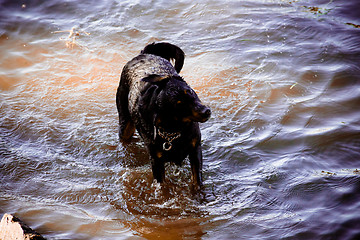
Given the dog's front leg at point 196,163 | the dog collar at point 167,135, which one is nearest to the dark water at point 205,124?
the dog's front leg at point 196,163

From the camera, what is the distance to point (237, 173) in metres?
5.18

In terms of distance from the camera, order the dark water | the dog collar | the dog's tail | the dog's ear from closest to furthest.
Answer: the dog's ear, the dog collar, the dark water, the dog's tail

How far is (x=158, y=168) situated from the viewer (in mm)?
4766

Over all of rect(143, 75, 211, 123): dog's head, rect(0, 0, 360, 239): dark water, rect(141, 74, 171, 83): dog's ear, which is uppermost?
rect(141, 74, 171, 83): dog's ear

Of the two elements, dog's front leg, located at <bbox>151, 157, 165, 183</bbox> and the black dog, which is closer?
the black dog

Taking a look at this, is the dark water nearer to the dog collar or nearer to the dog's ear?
the dog collar

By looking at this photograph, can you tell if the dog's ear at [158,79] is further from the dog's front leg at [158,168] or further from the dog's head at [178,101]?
the dog's front leg at [158,168]

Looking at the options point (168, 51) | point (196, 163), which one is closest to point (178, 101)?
point (196, 163)

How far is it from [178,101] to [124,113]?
1802mm

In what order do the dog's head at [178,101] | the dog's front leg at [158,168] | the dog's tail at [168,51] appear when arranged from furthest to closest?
the dog's tail at [168,51]
the dog's front leg at [158,168]
the dog's head at [178,101]

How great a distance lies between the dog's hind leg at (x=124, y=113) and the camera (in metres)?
5.42

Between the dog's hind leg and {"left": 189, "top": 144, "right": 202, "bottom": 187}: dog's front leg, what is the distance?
1338 millimetres

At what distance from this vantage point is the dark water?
14.7 feet

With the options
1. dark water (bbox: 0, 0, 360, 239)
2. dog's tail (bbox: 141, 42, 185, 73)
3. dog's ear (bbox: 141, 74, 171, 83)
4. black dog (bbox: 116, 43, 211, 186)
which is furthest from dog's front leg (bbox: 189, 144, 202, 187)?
dog's tail (bbox: 141, 42, 185, 73)
